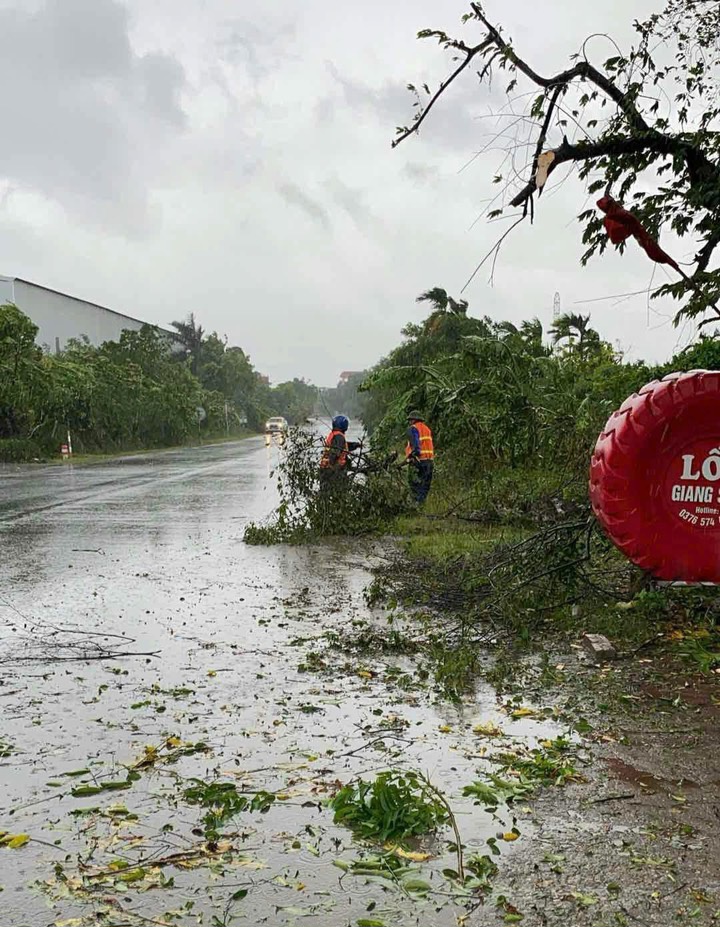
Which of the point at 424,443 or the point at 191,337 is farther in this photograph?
the point at 191,337

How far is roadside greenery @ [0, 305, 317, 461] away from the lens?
39000mm

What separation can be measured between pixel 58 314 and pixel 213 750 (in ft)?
206

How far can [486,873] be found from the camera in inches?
146

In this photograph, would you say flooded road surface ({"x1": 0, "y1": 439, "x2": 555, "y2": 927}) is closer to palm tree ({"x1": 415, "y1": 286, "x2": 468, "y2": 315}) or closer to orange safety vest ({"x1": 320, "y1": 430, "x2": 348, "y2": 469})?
orange safety vest ({"x1": 320, "y1": 430, "x2": 348, "y2": 469})

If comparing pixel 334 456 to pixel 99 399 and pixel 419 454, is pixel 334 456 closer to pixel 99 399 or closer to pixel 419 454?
pixel 419 454

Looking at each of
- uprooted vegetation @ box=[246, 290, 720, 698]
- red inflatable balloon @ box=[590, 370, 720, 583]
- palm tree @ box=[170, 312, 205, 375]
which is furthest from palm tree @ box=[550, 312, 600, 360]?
palm tree @ box=[170, 312, 205, 375]

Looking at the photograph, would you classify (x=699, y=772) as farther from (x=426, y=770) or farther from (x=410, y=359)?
(x=410, y=359)

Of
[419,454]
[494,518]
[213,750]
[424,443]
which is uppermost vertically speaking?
[424,443]

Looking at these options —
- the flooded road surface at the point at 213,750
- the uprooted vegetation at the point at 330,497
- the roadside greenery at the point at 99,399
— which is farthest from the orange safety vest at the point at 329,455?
the flooded road surface at the point at 213,750

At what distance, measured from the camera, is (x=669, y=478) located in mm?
6180

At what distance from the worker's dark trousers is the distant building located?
4341cm

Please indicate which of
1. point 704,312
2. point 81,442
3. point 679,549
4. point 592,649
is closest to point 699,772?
point 679,549

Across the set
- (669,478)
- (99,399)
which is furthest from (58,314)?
(669,478)

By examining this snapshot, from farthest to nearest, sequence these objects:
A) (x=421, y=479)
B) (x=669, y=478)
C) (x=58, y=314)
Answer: (x=58, y=314), (x=421, y=479), (x=669, y=478)
